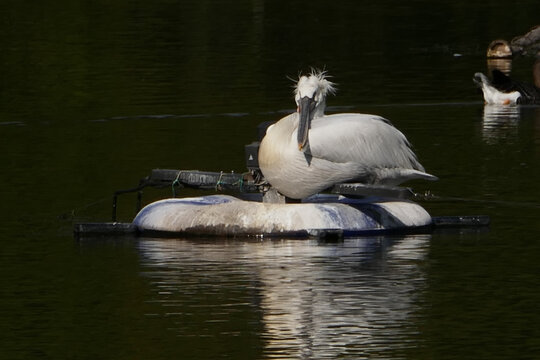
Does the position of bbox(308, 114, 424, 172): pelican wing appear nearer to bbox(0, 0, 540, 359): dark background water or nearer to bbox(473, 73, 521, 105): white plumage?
bbox(0, 0, 540, 359): dark background water

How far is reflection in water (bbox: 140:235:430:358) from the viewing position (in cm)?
1336

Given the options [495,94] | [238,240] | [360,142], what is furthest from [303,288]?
[495,94]

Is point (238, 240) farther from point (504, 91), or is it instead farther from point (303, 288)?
point (504, 91)

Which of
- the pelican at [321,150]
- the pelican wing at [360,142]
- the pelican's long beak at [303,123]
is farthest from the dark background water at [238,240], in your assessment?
the pelican's long beak at [303,123]

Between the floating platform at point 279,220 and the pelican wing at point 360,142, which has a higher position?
the pelican wing at point 360,142

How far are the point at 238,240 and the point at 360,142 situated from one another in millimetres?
1464

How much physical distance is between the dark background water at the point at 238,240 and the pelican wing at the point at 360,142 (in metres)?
0.81

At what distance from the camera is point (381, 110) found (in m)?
30.2

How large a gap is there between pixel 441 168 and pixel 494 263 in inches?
267

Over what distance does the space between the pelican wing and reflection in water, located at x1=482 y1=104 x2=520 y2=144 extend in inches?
305

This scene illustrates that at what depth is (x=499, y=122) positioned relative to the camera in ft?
94.2

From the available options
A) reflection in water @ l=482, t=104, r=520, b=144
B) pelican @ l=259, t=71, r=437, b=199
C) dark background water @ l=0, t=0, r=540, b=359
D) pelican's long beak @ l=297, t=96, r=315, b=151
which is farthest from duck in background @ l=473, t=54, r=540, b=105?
pelican's long beak @ l=297, t=96, r=315, b=151

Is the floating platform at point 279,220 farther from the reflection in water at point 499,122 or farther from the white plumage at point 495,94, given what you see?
the white plumage at point 495,94

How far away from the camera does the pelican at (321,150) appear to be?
1764 centimetres
